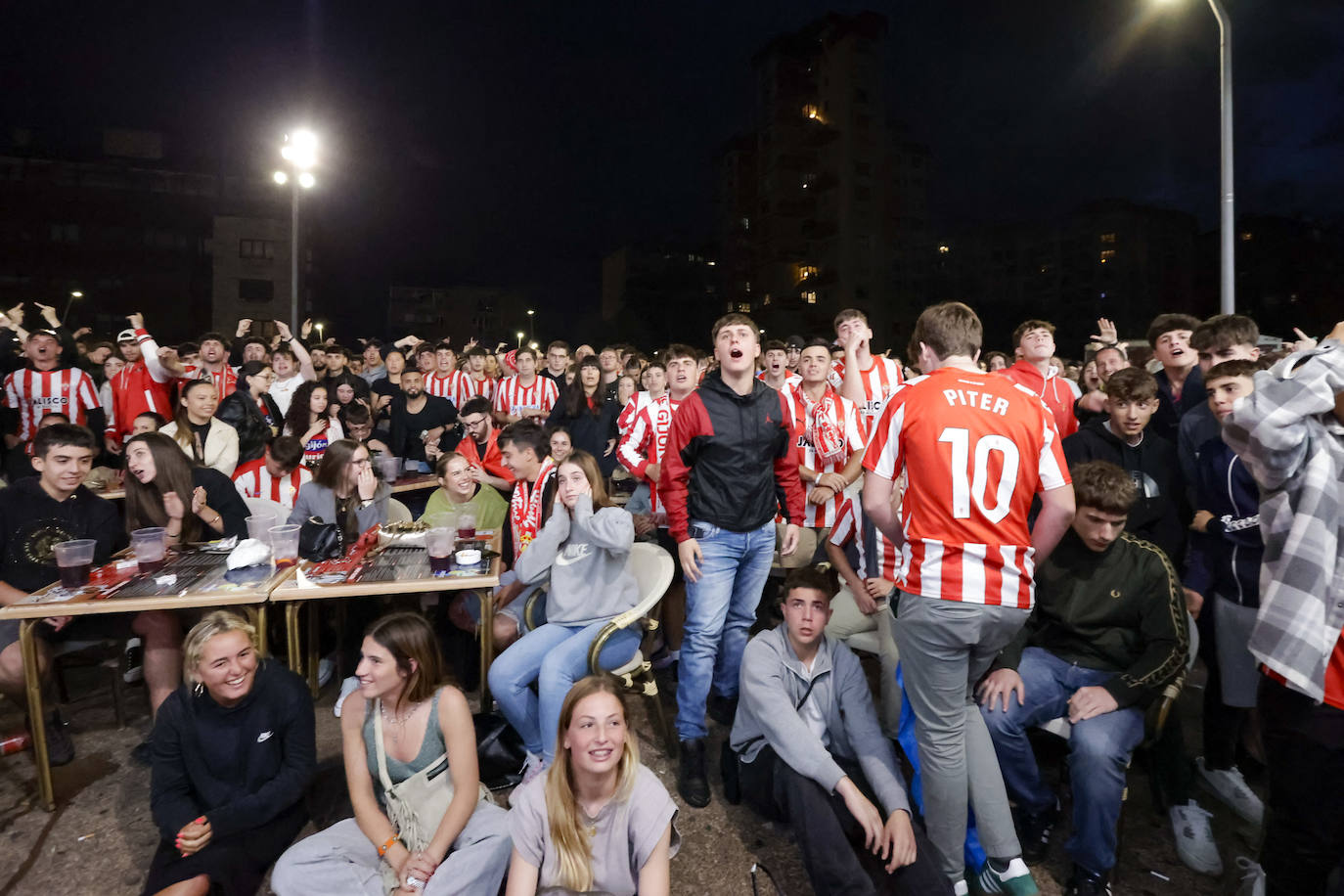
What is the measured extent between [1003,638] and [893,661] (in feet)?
2.91

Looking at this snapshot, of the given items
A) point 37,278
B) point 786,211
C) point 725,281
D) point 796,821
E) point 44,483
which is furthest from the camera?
point 725,281

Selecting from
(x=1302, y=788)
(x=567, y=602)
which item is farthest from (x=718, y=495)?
(x=1302, y=788)

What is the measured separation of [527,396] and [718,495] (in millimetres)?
5216

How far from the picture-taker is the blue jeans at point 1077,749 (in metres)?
2.56

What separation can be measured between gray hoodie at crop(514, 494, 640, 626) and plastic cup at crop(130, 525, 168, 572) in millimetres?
1954

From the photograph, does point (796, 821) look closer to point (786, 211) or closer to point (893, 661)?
point (893, 661)

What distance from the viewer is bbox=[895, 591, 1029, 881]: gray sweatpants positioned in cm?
237

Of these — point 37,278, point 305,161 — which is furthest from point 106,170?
point 305,161

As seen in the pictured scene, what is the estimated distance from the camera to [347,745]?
269 centimetres

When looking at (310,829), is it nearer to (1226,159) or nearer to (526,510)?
(526,510)

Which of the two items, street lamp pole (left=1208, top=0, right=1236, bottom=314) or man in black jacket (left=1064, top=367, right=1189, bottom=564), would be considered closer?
man in black jacket (left=1064, top=367, right=1189, bottom=564)

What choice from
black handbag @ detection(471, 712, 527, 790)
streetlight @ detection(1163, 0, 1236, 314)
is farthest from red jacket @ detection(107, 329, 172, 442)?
streetlight @ detection(1163, 0, 1236, 314)

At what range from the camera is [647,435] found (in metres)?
5.64

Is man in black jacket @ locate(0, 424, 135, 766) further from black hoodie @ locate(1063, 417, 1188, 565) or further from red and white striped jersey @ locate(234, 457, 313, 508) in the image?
black hoodie @ locate(1063, 417, 1188, 565)
